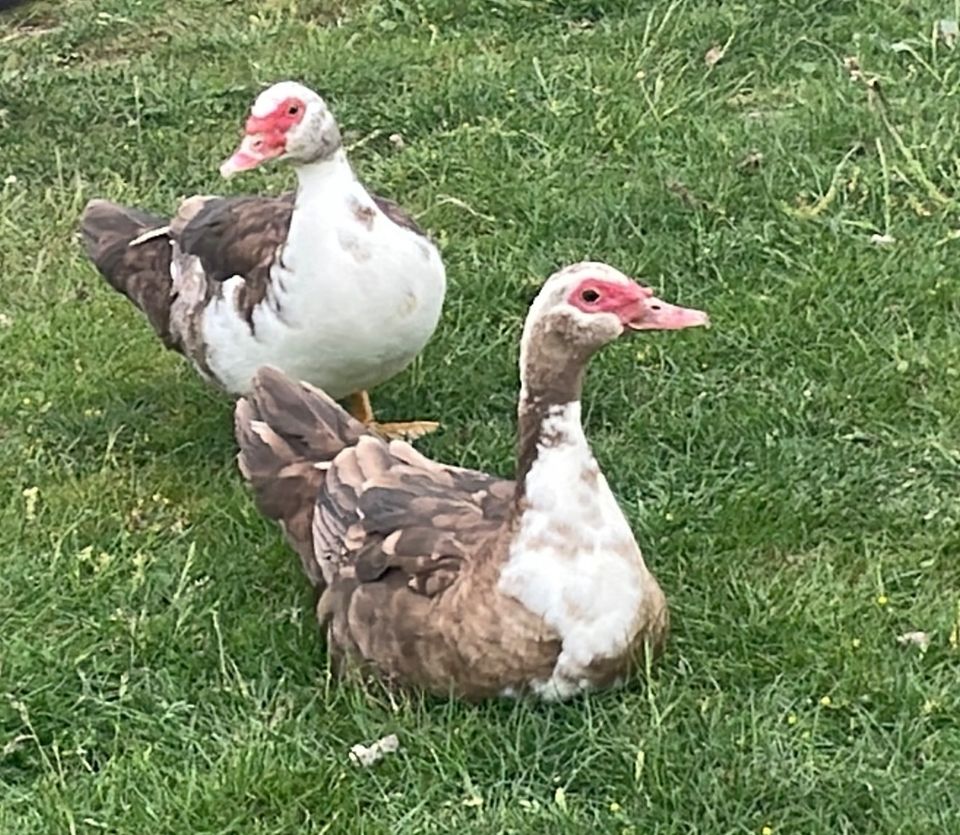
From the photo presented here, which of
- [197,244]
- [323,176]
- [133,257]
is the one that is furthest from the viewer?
[133,257]

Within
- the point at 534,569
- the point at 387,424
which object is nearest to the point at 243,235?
the point at 387,424

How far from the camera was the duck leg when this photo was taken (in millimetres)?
5133

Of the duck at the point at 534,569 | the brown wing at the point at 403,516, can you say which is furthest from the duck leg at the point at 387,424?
the duck at the point at 534,569

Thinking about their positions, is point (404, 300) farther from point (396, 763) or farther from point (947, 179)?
point (947, 179)

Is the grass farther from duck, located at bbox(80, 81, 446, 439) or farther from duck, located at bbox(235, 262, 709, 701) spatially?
duck, located at bbox(80, 81, 446, 439)

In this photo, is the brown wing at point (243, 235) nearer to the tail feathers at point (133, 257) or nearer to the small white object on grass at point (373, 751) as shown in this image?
the tail feathers at point (133, 257)

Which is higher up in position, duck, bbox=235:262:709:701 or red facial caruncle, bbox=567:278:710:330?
red facial caruncle, bbox=567:278:710:330

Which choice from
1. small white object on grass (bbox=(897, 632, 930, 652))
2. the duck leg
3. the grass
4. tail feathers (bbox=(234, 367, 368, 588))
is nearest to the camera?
the grass

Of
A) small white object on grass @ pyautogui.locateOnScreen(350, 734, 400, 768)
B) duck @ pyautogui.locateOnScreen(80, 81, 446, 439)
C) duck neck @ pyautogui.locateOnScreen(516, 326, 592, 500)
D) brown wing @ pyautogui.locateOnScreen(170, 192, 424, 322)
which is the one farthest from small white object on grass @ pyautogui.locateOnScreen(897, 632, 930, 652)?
brown wing @ pyautogui.locateOnScreen(170, 192, 424, 322)

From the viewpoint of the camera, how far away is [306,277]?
15.5ft

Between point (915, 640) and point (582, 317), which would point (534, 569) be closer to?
point (582, 317)

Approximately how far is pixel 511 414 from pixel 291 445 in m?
0.94

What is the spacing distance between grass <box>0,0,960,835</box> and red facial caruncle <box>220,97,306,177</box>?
826mm

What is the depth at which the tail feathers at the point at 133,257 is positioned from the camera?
17.3 ft
